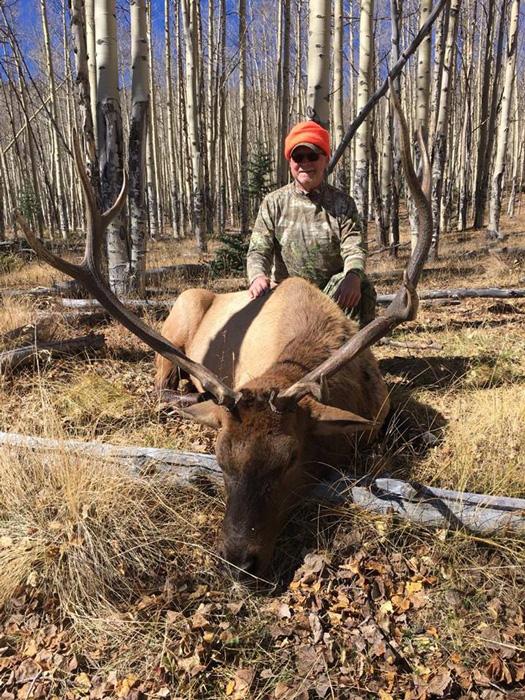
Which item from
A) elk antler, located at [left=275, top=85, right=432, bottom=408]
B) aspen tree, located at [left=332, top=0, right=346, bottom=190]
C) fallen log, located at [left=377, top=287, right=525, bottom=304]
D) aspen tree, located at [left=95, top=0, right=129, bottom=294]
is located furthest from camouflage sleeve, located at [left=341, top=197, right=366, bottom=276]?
aspen tree, located at [left=332, top=0, right=346, bottom=190]

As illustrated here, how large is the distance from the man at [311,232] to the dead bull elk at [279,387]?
0.69m

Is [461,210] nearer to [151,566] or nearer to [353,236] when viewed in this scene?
[353,236]

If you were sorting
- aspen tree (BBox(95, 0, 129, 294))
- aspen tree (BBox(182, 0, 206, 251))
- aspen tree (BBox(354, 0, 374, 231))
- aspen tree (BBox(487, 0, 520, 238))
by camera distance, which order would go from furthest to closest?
aspen tree (BBox(182, 0, 206, 251))
aspen tree (BBox(487, 0, 520, 238))
aspen tree (BBox(354, 0, 374, 231))
aspen tree (BBox(95, 0, 129, 294))

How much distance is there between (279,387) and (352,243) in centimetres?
238

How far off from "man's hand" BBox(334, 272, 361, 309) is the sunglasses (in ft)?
3.89

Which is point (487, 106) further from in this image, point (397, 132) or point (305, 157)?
point (305, 157)

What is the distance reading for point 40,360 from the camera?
5508 mm

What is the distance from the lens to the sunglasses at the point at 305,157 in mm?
5000

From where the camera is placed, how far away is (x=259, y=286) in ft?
16.0

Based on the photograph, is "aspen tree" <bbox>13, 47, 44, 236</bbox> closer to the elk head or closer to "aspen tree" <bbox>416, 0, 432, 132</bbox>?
"aspen tree" <bbox>416, 0, 432, 132</bbox>

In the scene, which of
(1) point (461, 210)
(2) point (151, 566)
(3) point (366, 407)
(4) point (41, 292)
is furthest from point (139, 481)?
(1) point (461, 210)

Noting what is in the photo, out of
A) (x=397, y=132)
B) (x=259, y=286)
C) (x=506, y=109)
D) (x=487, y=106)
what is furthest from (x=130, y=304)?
(x=487, y=106)

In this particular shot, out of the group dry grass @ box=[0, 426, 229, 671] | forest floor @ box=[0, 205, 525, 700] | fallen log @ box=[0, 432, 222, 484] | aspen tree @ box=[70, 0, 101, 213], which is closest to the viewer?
forest floor @ box=[0, 205, 525, 700]

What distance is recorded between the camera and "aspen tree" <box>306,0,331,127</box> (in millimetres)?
6852
